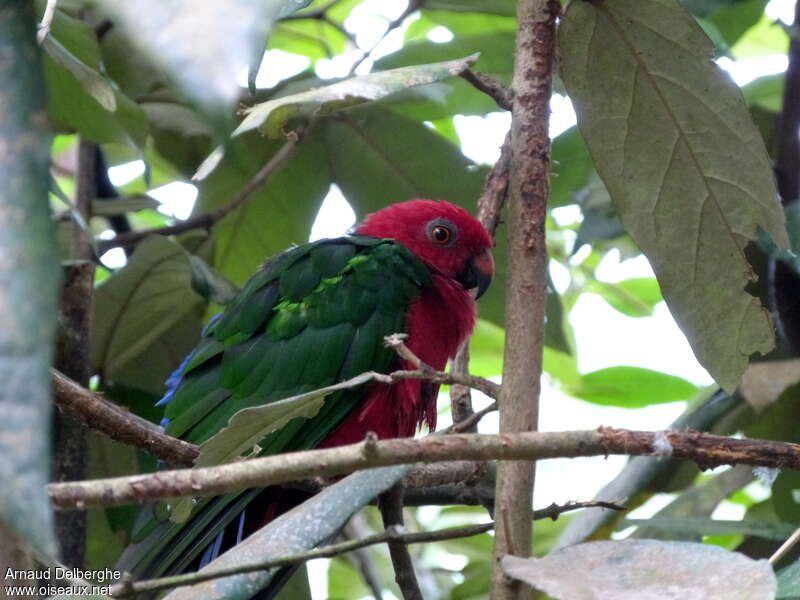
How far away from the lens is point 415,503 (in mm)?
1953

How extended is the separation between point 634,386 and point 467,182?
2.82ft

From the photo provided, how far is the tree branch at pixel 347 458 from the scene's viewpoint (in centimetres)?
79

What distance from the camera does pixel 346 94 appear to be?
116 cm

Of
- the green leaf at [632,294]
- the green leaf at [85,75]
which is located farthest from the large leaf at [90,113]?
the green leaf at [632,294]

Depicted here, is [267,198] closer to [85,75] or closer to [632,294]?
[85,75]

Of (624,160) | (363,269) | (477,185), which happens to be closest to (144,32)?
(624,160)

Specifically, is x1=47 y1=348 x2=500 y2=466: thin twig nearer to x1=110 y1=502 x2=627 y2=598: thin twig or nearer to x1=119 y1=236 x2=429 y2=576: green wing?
x1=110 y1=502 x2=627 y2=598: thin twig

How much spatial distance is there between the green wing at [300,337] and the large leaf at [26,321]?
1444 mm

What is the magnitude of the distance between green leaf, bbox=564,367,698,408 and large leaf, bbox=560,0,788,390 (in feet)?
5.19

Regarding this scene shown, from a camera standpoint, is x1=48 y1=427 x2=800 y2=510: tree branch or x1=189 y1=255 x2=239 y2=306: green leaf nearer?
x1=48 y1=427 x2=800 y2=510: tree branch

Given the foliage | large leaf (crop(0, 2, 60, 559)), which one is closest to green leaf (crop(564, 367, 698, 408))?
the foliage

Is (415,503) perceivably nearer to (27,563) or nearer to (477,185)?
(477,185)

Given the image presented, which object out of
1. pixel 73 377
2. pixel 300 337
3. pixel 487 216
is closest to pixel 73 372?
pixel 73 377

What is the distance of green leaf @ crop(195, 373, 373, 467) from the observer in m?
1.15
